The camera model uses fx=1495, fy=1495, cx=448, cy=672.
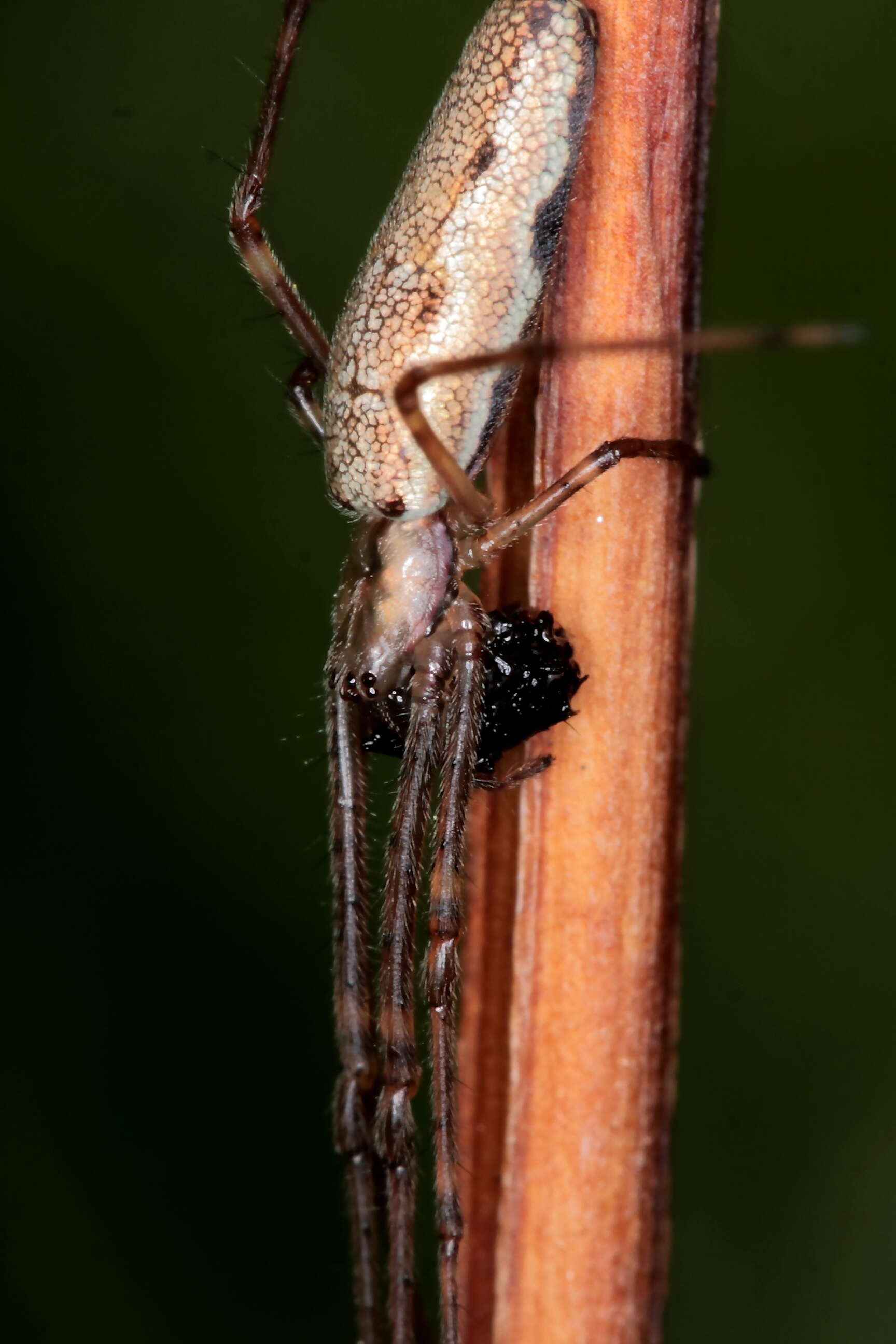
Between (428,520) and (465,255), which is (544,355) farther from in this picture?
(428,520)

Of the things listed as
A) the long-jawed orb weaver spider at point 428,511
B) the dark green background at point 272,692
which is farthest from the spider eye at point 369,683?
the dark green background at point 272,692

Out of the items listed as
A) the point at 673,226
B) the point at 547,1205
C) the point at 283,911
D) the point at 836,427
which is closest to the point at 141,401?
the point at 283,911

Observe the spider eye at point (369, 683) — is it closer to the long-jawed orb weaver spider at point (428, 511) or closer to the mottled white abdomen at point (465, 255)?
the long-jawed orb weaver spider at point (428, 511)

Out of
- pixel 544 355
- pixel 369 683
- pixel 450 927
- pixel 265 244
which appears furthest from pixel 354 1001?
pixel 265 244

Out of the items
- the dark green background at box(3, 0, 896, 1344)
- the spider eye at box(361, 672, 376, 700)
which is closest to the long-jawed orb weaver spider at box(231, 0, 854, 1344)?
the spider eye at box(361, 672, 376, 700)

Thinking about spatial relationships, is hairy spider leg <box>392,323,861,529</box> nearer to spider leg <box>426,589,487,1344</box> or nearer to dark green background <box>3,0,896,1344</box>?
spider leg <box>426,589,487,1344</box>

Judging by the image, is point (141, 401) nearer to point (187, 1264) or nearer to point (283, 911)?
point (283, 911)

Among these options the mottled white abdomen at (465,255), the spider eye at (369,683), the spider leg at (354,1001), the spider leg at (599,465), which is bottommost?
the spider leg at (354,1001)
